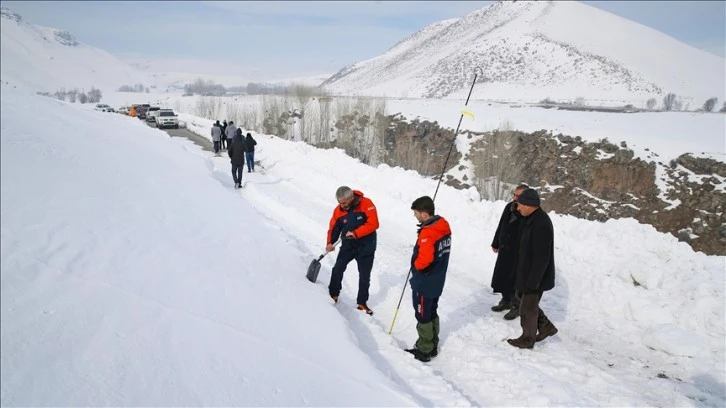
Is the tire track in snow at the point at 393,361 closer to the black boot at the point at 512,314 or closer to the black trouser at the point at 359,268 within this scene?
the black trouser at the point at 359,268

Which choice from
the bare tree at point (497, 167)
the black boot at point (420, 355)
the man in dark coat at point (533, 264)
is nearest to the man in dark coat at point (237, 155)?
the black boot at point (420, 355)

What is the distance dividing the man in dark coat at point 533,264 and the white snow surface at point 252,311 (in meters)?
0.36

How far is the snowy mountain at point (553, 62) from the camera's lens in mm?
84188

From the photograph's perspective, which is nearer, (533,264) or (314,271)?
(533,264)

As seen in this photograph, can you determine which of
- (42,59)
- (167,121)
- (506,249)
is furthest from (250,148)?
(42,59)

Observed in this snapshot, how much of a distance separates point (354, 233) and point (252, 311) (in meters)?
1.83

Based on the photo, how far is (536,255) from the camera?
16.8 ft

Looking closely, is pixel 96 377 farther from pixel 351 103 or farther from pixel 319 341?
pixel 351 103

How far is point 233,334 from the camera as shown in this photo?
371 cm

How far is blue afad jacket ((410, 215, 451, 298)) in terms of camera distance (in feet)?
15.3

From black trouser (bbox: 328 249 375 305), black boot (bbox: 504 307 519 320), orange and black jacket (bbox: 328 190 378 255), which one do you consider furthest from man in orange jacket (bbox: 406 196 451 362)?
black boot (bbox: 504 307 519 320)

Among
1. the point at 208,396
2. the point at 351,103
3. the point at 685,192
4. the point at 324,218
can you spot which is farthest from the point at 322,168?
the point at 351,103

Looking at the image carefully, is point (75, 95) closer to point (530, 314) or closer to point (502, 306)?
point (502, 306)

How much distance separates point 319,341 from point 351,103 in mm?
39461
